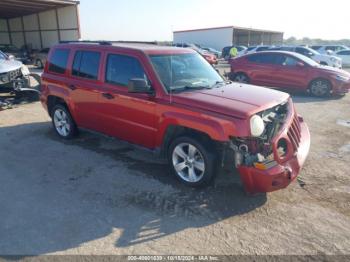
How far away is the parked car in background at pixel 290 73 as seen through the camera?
10.6m

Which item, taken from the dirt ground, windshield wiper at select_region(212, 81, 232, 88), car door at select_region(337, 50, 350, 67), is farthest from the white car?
windshield wiper at select_region(212, 81, 232, 88)

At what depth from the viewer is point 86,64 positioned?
213 inches

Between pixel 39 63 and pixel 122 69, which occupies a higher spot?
pixel 122 69

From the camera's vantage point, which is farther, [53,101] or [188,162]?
[53,101]

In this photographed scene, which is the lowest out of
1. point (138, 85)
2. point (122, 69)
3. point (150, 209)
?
point (150, 209)

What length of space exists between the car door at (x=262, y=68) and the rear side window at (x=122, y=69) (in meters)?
8.10

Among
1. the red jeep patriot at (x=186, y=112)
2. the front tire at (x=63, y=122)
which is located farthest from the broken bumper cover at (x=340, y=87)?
the front tire at (x=63, y=122)

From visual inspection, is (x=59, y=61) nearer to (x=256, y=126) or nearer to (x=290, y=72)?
(x=256, y=126)

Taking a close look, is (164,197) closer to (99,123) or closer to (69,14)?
(99,123)

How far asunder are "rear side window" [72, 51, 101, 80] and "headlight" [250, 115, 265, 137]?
285 cm

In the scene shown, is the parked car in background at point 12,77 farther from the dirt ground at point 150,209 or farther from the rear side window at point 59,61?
the dirt ground at point 150,209

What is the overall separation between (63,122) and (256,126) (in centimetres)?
427

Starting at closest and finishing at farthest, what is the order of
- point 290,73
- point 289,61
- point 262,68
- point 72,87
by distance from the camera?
1. point 72,87
2. point 290,73
3. point 289,61
4. point 262,68

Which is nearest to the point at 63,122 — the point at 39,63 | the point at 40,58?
the point at 40,58
